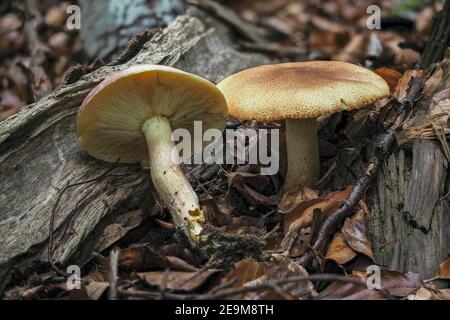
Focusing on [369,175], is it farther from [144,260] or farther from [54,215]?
[54,215]

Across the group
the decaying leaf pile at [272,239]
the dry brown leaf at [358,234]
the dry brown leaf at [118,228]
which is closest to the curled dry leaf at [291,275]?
the decaying leaf pile at [272,239]

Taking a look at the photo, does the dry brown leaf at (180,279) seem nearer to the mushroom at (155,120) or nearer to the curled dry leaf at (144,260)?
the curled dry leaf at (144,260)

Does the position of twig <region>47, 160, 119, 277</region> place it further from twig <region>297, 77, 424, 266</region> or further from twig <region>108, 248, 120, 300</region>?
twig <region>297, 77, 424, 266</region>

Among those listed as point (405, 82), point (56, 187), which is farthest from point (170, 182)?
point (405, 82)

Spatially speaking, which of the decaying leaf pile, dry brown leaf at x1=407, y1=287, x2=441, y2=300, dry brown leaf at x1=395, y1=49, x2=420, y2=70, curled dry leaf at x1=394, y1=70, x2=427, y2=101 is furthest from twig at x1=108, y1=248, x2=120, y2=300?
dry brown leaf at x1=395, y1=49, x2=420, y2=70

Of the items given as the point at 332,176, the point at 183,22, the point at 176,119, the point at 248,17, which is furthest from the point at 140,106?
the point at 248,17

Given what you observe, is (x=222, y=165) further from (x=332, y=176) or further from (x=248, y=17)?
(x=248, y=17)
